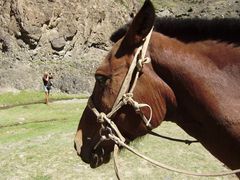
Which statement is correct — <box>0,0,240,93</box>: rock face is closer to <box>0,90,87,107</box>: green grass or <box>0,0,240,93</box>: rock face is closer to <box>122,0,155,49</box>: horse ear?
<box>0,90,87,107</box>: green grass

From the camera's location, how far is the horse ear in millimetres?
4578

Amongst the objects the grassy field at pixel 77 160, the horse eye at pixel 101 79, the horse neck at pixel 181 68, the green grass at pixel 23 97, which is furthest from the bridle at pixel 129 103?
the green grass at pixel 23 97

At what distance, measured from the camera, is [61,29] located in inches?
2203

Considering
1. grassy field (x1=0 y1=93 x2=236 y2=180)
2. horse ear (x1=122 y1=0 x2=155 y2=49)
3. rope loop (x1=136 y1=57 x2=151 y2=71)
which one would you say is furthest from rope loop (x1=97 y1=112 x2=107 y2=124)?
grassy field (x1=0 y1=93 x2=236 y2=180)

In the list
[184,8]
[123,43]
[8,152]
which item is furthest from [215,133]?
[184,8]

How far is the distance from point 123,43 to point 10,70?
4616 cm

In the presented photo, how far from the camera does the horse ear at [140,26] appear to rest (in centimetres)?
458

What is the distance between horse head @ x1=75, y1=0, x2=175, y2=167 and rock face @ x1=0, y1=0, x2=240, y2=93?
141 ft

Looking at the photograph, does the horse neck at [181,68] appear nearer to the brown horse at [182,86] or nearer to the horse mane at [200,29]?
the brown horse at [182,86]

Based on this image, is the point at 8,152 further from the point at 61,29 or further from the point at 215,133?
the point at 61,29

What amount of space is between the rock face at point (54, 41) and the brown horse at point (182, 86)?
43170 mm

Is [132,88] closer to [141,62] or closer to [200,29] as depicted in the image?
[141,62]

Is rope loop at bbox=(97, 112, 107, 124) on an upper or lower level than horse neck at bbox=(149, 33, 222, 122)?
lower

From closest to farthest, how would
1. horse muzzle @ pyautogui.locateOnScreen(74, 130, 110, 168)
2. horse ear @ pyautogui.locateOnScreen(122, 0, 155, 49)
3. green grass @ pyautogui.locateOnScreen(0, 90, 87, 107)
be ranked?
1. horse ear @ pyautogui.locateOnScreen(122, 0, 155, 49)
2. horse muzzle @ pyautogui.locateOnScreen(74, 130, 110, 168)
3. green grass @ pyautogui.locateOnScreen(0, 90, 87, 107)
